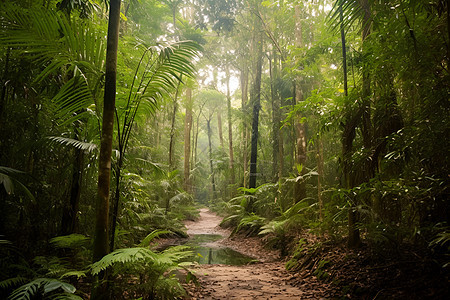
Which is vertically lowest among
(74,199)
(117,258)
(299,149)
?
(117,258)

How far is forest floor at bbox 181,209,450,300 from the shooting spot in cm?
300

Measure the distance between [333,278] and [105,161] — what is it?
4.00m

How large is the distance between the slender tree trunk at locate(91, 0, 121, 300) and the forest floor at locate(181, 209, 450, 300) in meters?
1.58

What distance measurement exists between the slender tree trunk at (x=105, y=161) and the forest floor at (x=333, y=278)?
5.18 feet


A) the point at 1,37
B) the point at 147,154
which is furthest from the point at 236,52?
the point at 1,37

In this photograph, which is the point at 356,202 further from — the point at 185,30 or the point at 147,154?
the point at 185,30

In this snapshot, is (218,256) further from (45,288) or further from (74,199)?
(45,288)

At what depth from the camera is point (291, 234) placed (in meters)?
7.35

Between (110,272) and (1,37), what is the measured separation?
111 inches

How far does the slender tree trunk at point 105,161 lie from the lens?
271 cm

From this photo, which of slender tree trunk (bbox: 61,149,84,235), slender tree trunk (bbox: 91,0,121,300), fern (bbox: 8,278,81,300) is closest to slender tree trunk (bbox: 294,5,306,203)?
slender tree trunk (bbox: 61,149,84,235)

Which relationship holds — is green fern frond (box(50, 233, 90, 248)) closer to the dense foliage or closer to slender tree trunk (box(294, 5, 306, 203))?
the dense foliage

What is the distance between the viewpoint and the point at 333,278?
14.0 feet

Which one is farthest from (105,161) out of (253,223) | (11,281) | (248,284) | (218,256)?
(253,223)
